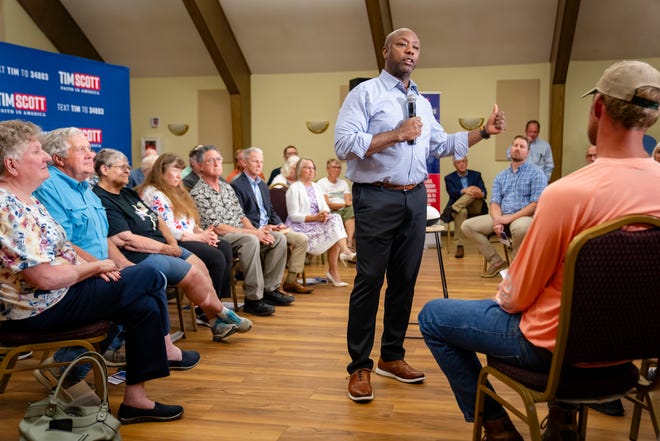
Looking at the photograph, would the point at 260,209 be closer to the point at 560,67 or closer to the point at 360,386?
the point at 360,386

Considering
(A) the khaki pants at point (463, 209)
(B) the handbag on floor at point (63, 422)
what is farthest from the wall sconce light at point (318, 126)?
(B) the handbag on floor at point (63, 422)

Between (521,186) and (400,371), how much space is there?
9.95ft

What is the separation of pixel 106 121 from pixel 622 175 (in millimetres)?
6518

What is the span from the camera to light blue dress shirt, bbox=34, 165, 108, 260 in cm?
266

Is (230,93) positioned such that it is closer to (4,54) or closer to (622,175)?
(4,54)

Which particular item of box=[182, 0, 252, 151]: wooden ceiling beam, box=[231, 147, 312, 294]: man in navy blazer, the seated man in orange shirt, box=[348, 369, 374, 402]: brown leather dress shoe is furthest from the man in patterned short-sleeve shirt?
box=[182, 0, 252, 151]: wooden ceiling beam

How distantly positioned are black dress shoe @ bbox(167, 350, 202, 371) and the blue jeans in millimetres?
1682

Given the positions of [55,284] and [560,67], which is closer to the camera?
[55,284]

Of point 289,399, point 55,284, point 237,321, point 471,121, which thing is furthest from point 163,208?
point 471,121

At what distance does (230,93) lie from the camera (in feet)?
31.3

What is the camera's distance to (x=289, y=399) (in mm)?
2717

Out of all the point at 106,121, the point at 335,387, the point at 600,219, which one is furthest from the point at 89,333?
the point at 106,121

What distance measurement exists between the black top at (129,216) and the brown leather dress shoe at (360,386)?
4.69ft

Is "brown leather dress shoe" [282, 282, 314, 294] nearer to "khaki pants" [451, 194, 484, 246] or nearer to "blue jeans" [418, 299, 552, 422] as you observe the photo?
"khaki pants" [451, 194, 484, 246]
